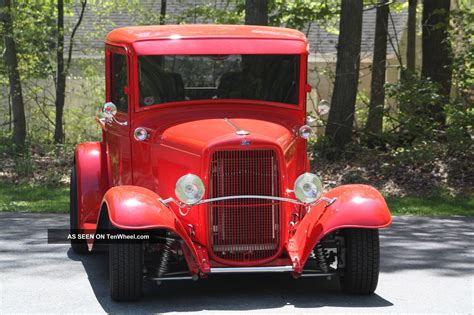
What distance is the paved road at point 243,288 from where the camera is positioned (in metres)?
7.83

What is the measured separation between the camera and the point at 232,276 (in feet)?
29.7

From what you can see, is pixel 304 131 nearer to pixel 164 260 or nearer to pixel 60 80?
pixel 164 260

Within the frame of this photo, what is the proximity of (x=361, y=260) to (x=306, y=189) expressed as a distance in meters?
0.71

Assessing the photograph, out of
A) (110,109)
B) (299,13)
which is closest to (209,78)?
(110,109)

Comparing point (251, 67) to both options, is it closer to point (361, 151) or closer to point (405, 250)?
point (405, 250)

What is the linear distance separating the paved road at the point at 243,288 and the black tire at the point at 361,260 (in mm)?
135

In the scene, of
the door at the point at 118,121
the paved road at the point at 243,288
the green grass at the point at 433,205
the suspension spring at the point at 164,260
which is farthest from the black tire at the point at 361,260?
the green grass at the point at 433,205

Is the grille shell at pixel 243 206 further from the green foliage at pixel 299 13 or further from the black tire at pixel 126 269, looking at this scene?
the green foliage at pixel 299 13

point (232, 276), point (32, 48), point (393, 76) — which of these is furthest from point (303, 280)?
point (393, 76)

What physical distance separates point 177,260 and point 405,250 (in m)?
3.30

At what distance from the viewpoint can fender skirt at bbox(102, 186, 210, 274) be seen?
25.6 ft

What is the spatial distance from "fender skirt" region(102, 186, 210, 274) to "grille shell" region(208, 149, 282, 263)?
236mm

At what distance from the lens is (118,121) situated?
31.4ft

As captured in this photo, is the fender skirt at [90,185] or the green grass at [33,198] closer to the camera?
the fender skirt at [90,185]
